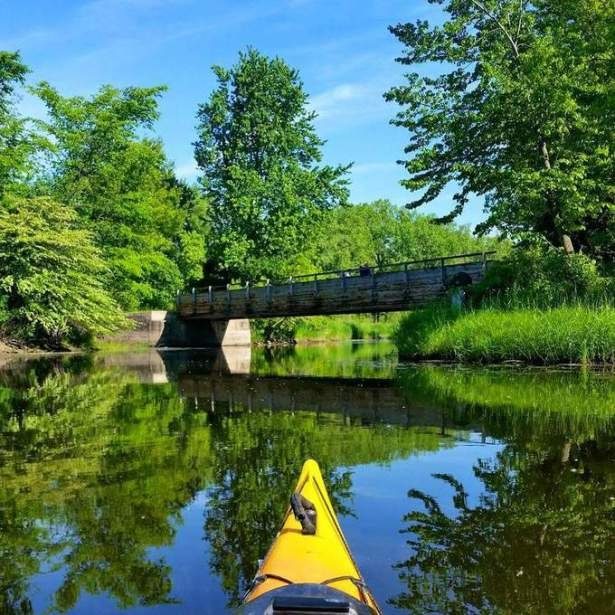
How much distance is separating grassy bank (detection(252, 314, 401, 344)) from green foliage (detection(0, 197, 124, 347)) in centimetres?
1411

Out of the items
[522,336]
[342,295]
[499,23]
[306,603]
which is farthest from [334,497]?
[342,295]

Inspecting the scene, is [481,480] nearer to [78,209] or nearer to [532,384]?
[532,384]

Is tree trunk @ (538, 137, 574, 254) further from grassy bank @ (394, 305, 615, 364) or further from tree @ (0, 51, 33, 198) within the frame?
tree @ (0, 51, 33, 198)

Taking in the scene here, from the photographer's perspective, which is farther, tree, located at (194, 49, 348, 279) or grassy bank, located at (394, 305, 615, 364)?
tree, located at (194, 49, 348, 279)

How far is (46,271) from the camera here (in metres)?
28.7

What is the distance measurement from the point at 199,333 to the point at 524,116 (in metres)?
27.8

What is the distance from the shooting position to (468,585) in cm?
383

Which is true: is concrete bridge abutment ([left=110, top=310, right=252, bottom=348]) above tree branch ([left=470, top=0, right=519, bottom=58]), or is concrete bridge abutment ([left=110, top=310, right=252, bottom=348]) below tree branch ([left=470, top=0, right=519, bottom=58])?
below

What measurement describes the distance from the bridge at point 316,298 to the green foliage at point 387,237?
28.6 metres

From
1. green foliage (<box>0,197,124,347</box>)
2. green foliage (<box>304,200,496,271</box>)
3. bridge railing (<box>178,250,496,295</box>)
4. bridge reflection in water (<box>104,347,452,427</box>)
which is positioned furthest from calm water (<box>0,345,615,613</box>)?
green foliage (<box>304,200,496,271</box>)

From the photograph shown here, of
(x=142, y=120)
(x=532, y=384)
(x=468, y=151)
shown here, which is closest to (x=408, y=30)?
(x=468, y=151)

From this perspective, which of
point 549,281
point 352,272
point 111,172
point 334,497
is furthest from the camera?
point 352,272

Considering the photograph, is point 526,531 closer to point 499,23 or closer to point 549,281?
point 549,281

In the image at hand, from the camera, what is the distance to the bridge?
938 inches
